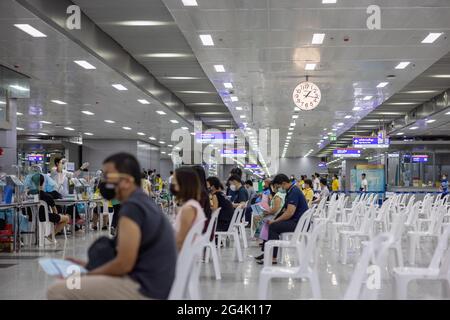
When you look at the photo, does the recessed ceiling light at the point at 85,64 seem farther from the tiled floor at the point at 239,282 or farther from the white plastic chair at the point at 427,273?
the white plastic chair at the point at 427,273

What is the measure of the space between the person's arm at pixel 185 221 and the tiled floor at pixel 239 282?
63.7 inches

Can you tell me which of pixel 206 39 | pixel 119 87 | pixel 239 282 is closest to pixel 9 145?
pixel 119 87

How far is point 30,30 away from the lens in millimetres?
8648

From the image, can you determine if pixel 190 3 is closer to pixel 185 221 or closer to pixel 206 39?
pixel 206 39

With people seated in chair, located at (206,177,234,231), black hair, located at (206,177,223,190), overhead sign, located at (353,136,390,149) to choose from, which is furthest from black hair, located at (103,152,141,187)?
overhead sign, located at (353,136,390,149)

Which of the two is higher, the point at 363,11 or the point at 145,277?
the point at 363,11

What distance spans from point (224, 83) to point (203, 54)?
305cm

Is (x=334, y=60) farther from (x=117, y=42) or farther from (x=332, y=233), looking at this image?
(x=117, y=42)

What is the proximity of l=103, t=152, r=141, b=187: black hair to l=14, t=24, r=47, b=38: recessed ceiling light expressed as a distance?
20.0 ft

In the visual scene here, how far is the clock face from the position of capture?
39.7ft

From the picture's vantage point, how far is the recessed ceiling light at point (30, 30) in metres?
8.44

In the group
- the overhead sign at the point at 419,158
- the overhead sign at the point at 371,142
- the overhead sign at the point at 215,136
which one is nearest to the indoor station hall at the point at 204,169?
the overhead sign at the point at 215,136
